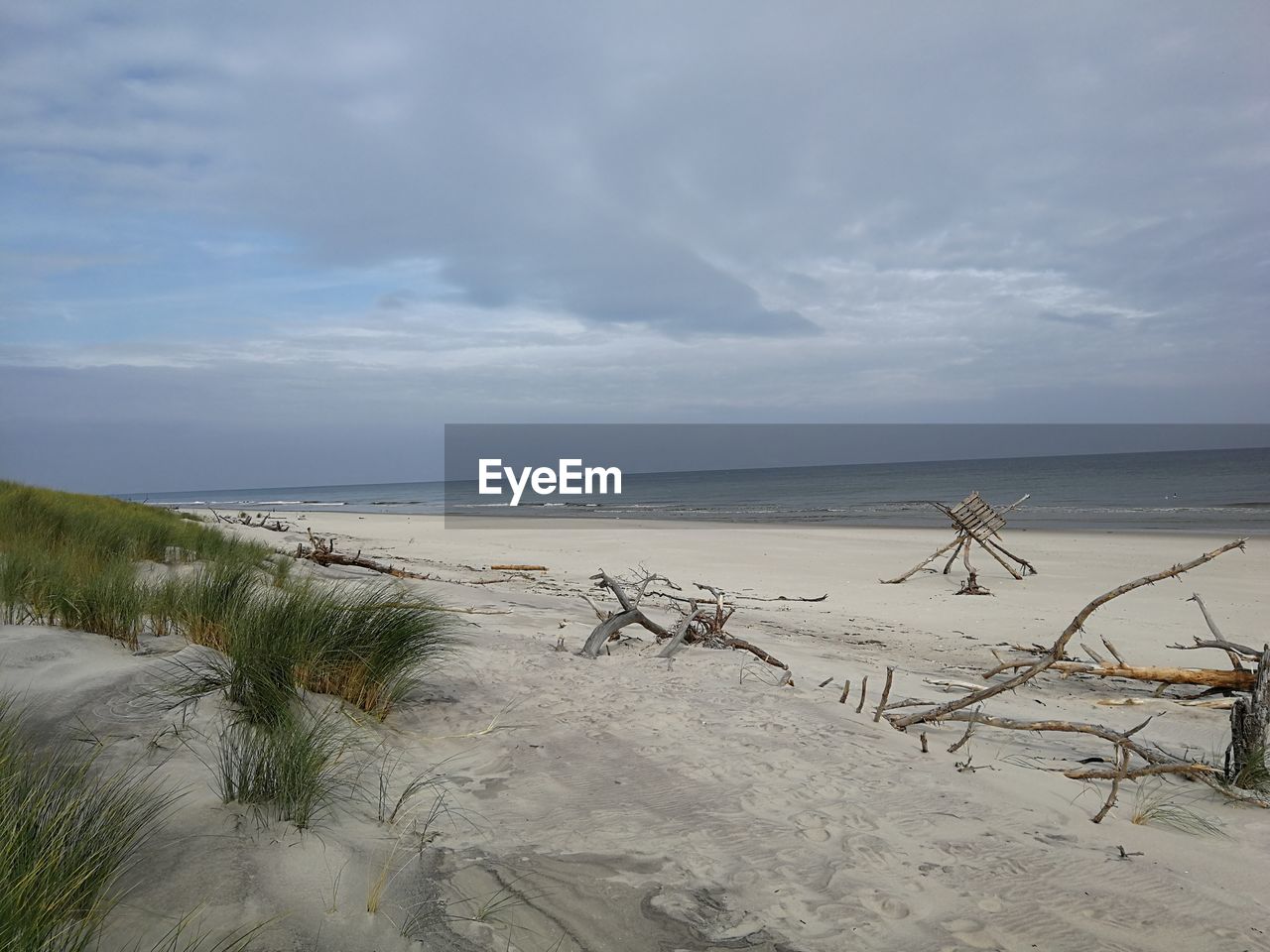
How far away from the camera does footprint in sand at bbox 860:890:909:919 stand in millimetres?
2256

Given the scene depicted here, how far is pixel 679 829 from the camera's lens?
2.71 meters

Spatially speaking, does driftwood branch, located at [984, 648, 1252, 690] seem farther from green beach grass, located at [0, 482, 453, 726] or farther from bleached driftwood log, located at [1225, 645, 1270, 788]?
green beach grass, located at [0, 482, 453, 726]

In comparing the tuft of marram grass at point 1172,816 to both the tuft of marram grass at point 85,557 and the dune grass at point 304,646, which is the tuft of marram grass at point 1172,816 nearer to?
the dune grass at point 304,646

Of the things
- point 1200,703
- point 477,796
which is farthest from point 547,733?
point 1200,703

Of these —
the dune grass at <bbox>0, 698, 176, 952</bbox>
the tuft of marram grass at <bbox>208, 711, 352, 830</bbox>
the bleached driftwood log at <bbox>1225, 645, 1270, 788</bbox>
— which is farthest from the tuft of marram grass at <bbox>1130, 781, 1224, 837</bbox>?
the dune grass at <bbox>0, 698, 176, 952</bbox>

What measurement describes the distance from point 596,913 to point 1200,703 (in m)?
4.82

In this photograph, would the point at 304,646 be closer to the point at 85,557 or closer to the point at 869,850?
the point at 869,850

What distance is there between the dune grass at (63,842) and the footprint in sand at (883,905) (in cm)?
200

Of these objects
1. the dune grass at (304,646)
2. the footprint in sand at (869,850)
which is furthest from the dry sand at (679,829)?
the dune grass at (304,646)

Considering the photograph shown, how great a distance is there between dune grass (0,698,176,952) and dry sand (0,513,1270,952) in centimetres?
10

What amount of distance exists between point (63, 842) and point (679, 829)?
1.83 metres

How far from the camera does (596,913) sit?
2.16 metres

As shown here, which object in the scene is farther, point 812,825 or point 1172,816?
point 1172,816

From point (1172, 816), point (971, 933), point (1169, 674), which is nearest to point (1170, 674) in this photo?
point (1169, 674)
